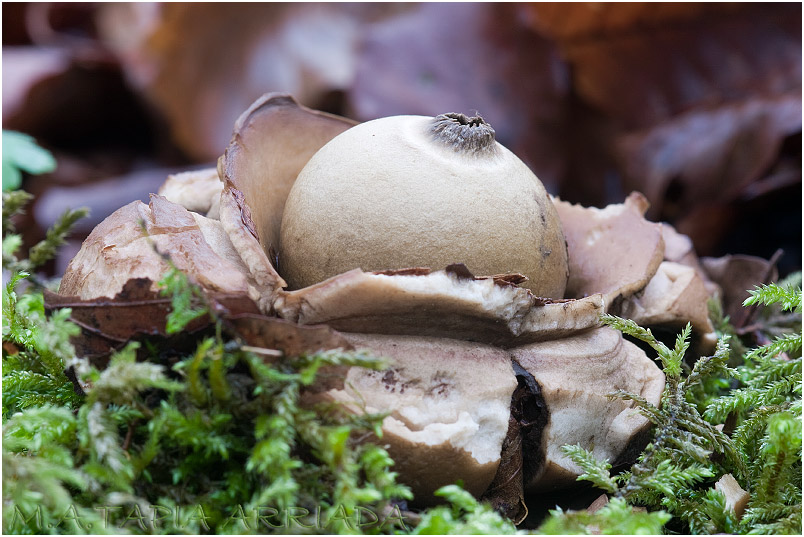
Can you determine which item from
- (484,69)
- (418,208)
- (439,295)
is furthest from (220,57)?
(439,295)

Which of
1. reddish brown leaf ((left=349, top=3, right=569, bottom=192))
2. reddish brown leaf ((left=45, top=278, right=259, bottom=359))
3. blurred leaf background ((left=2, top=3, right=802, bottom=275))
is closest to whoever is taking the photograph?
reddish brown leaf ((left=45, top=278, right=259, bottom=359))

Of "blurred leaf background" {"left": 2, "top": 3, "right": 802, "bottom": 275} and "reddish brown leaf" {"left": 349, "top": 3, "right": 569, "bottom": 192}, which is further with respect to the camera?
"reddish brown leaf" {"left": 349, "top": 3, "right": 569, "bottom": 192}

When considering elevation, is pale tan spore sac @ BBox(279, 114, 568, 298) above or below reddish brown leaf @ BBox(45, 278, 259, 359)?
above

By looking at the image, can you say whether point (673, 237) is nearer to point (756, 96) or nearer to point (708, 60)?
point (756, 96)

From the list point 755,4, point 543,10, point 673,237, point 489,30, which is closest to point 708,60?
point 755,4

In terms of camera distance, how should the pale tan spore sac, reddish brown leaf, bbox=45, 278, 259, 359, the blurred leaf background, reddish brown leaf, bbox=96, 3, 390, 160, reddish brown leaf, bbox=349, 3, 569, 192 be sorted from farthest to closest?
1. reddish brown leaf, bbox=96, 3, 390, 160
2. reddish brown leaf, bbox=349, 3, 569, 192
3. the blurred leaf background
4. the pale tan spore sac
5. reddish brown leaf, bbox=45, 278, 259, 359

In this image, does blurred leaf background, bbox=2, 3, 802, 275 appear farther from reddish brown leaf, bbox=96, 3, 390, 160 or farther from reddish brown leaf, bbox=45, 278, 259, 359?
reddish brown leaf, bbox=45, 278, 259, 359

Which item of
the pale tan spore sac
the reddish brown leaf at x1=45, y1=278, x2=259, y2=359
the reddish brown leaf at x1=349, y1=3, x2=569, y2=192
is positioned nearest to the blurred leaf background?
the reddish brown leaf at x1=349, y1=3, x2=569, y2=192

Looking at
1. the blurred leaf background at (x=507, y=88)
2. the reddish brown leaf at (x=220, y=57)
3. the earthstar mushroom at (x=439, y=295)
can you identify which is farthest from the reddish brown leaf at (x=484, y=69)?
the earthstar mushroom at (x=439, y=295)

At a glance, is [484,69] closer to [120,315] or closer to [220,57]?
[220,57]
